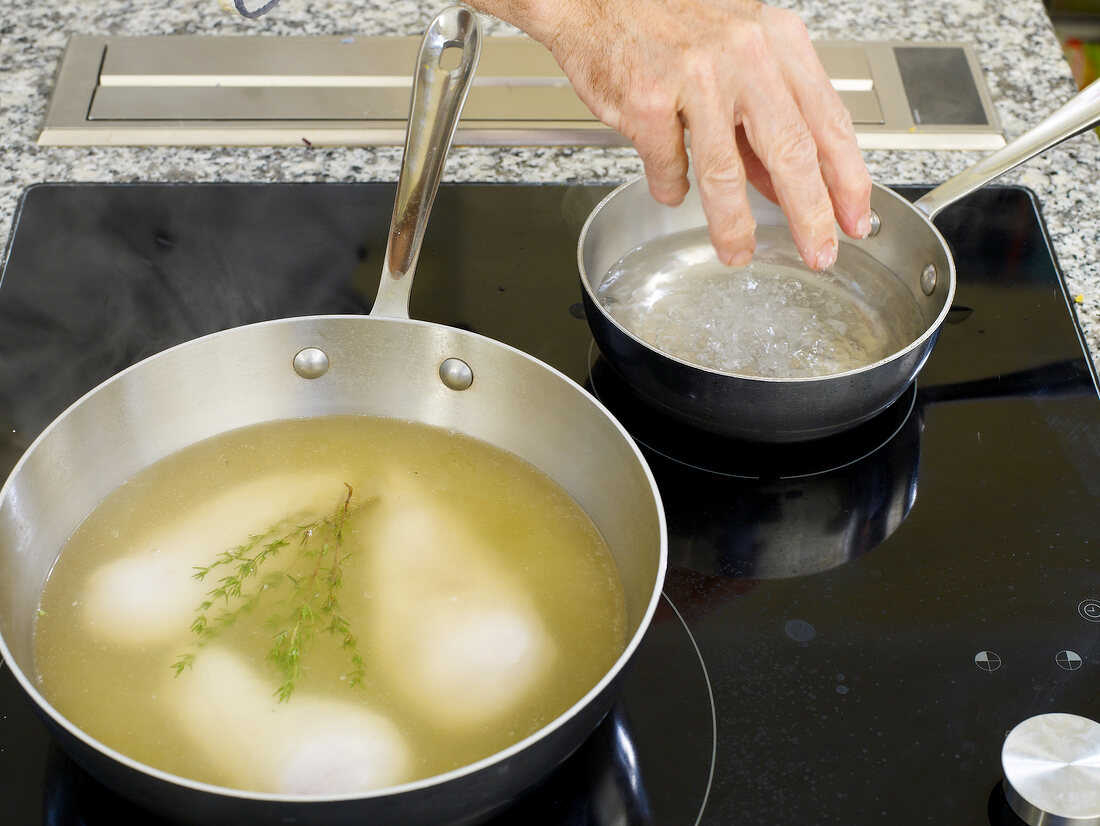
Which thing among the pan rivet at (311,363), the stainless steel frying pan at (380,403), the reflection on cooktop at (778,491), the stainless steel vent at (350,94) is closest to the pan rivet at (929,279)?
the reflection on cooktop at (778,491)

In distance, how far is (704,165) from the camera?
101cm

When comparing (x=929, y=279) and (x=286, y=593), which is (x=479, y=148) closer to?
(x=929, y=279)

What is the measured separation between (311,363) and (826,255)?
484 mm

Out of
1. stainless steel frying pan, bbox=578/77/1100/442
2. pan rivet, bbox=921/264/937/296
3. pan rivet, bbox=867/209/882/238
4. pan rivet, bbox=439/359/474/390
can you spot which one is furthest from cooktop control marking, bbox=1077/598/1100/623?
pan rivet, bbox=439/359/474/390

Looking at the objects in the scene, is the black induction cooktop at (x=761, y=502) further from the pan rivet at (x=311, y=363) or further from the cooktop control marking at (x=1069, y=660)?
the pan rivet at (x=311, y=363)

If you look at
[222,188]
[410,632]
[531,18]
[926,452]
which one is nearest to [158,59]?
[222,188]

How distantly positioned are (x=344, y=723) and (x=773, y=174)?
594 mm

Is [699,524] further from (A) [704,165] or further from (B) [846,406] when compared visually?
(A) [704,165]

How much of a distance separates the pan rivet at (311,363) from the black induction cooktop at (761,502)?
0.58ft

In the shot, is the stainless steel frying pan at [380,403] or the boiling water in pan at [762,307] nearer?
the stainless steel frying pan at [380,403]

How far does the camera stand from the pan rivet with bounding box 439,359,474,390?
104 centimetres

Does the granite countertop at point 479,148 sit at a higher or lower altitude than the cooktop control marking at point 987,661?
higher

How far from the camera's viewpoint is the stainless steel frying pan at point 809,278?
3.19 feet

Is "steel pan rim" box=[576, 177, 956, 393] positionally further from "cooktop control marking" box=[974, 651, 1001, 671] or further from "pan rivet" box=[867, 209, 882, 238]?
"cooktop control marking" box=[974, 651, 1001, 671]
